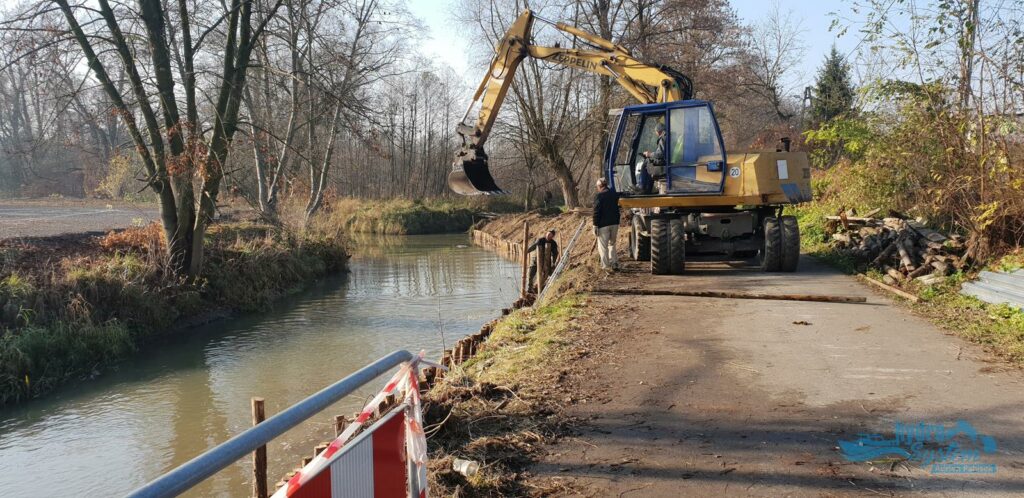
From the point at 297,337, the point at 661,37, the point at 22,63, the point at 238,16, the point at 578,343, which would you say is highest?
the point at 661,37

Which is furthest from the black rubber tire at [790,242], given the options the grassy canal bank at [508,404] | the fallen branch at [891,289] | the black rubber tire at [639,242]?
the grassy canal bank at [508,404]

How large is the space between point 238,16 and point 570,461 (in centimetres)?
1331

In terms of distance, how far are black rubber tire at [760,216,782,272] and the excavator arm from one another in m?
2.83

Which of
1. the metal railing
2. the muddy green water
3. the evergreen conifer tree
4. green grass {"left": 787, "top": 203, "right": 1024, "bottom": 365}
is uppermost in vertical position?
the evergreen conifer tree

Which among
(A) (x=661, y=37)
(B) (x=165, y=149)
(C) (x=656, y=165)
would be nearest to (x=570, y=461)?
(C) (x=656, y=165)

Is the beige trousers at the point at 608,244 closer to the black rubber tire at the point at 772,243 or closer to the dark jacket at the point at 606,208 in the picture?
the dark jacket at the point at 606,208

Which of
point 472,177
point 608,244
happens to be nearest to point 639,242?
point 608,244

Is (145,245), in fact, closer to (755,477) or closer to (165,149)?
(165,149)

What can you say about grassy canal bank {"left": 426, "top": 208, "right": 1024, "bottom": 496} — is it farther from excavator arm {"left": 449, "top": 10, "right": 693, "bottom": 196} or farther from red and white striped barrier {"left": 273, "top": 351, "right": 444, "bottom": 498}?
excavator arm {"left": 449, "top": 10, "right": 693, "bottom": 196}

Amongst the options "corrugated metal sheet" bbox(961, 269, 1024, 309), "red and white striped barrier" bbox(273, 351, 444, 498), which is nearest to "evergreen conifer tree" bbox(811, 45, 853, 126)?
"corrugated metal sheet" bbox(961, 269, 1024, 309)

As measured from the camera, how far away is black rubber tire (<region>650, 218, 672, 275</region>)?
1142 cm

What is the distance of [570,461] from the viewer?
438 cm

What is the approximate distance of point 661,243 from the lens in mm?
11422

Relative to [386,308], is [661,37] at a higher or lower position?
higher
